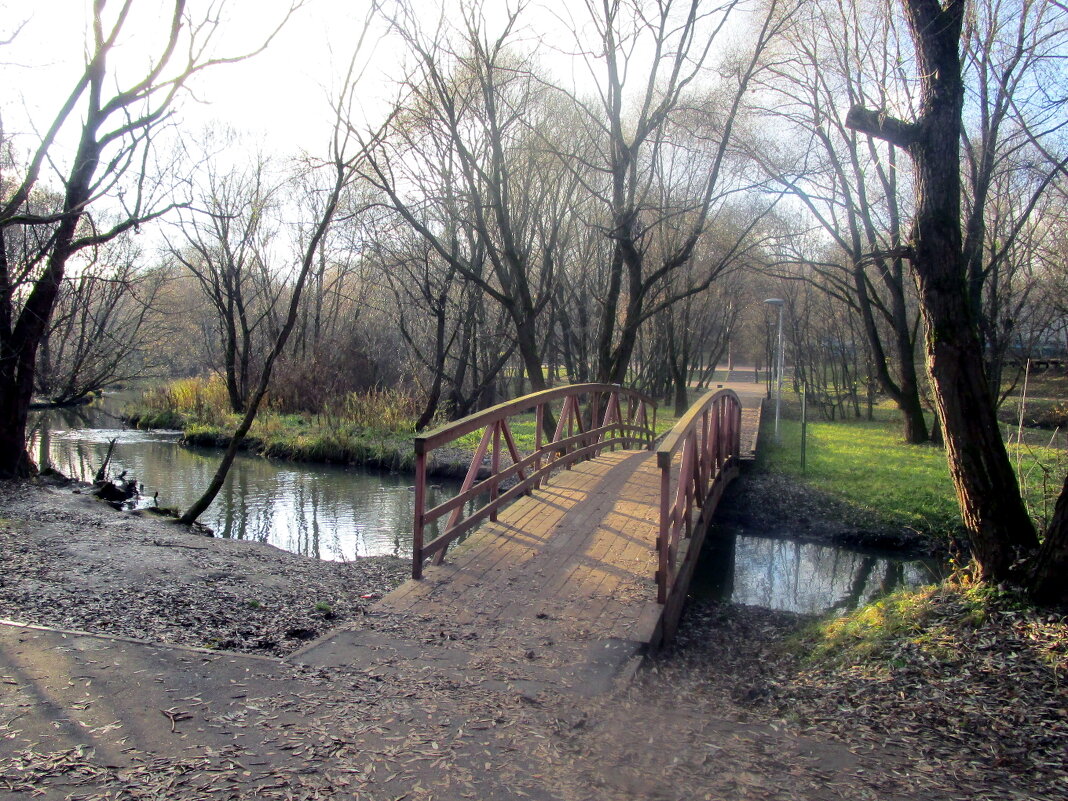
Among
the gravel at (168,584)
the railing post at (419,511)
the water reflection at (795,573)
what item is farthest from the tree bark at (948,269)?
the water reflection at (795,573)

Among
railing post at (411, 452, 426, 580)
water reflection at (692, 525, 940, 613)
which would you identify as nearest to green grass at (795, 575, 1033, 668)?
railing post at (411, 452, 426, 580)

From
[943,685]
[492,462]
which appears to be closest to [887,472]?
[492,462]

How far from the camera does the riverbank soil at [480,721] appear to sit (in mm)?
2807

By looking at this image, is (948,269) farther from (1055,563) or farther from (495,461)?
(495,461)

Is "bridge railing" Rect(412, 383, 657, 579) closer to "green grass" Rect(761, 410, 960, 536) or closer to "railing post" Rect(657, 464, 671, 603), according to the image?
"railing post" Rect(657, 464, 671, 603)

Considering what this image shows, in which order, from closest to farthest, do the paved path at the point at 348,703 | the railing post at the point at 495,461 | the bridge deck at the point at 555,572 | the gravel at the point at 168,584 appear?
1. the paved path at the point at 348,703
2. the gravel at the point at 168,584
3. the bridge deck at the point at 555,572
4. the railing post at the point at 495,461

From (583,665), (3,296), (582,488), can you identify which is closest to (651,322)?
(582,488)

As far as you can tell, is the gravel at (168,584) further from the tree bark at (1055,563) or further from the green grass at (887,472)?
the green grass at (887,472)

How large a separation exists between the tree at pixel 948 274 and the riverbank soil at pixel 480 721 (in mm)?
894

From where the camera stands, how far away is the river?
32.7 feet

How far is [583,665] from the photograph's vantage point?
4031 mm

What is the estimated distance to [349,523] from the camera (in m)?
13.0

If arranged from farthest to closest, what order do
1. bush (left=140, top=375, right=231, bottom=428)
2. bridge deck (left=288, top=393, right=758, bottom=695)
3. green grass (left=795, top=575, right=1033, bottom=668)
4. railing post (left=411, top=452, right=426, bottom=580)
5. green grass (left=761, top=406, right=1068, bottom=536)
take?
bush (left=140, top=375, right=231, bottom=428) < green grass (left=761, top=406, right=1068, bottom=536) < railing post (left=411, top=452, right=426, bottom=580) < green grass (left=795, top=575, right=1033, bottom=668) < bridge deck (left=288, top=393, right=758, bottom=695)

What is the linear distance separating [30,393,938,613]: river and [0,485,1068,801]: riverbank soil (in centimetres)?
509
